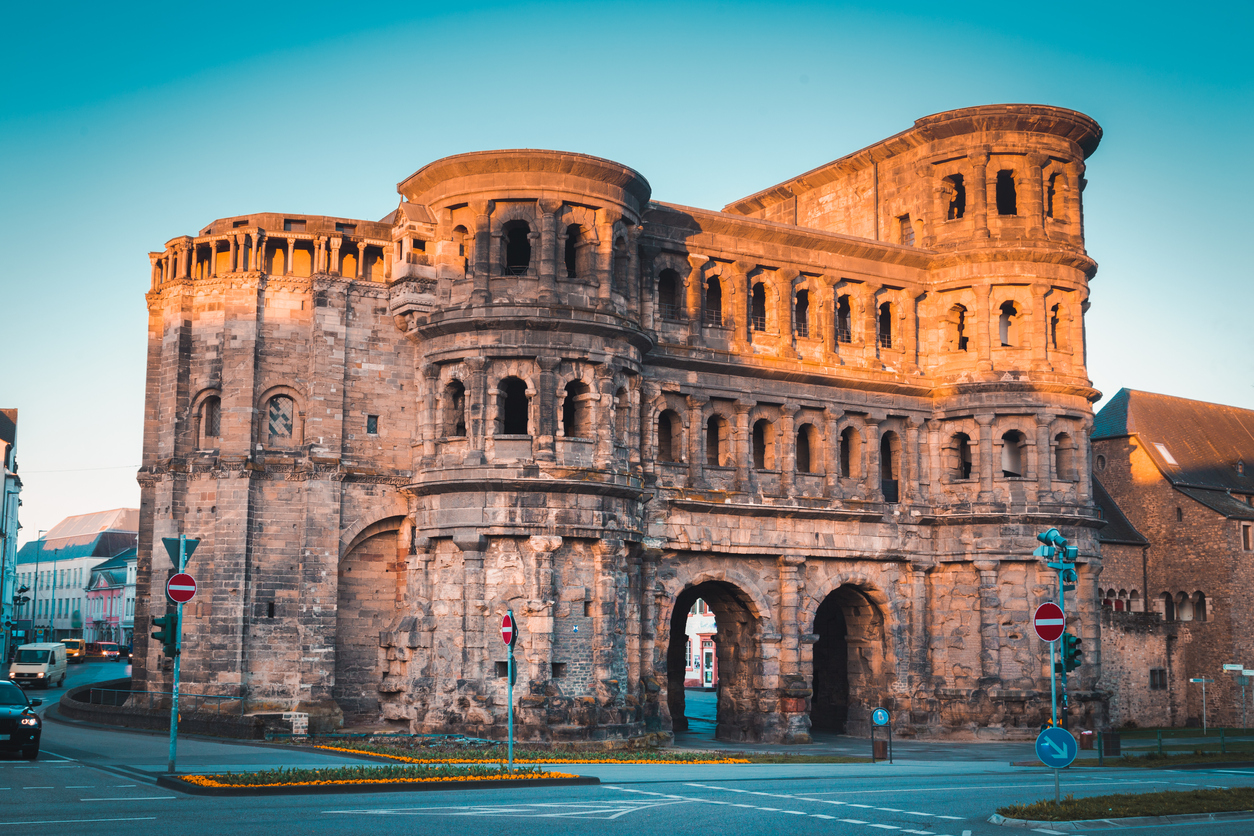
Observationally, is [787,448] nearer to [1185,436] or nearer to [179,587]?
[179,587]

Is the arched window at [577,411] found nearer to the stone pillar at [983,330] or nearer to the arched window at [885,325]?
the arched window at [885,325]

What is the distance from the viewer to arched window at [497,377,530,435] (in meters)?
34.3

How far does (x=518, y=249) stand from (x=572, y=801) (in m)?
21.9

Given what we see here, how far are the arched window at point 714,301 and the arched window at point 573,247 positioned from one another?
5.33m

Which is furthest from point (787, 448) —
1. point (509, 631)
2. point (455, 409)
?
point (509, 631)

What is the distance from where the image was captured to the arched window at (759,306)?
131 ft

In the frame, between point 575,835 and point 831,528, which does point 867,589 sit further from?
point 575,835

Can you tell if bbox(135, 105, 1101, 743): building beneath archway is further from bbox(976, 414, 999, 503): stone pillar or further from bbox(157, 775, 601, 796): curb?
bbox(157, 775, 601, 796): curb

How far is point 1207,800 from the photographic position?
20266mm

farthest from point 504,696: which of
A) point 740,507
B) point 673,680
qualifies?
point 673,680

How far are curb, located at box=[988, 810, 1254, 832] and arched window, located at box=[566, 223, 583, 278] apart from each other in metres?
20.3

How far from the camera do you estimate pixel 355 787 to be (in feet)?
64.2

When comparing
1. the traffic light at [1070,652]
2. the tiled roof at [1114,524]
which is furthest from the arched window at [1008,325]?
the tiled roof at [1114,524]

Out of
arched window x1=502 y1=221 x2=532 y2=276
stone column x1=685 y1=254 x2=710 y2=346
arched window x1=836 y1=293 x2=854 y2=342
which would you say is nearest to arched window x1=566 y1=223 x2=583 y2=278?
arched window x1=502 y1=221 x2=532 y2=276
